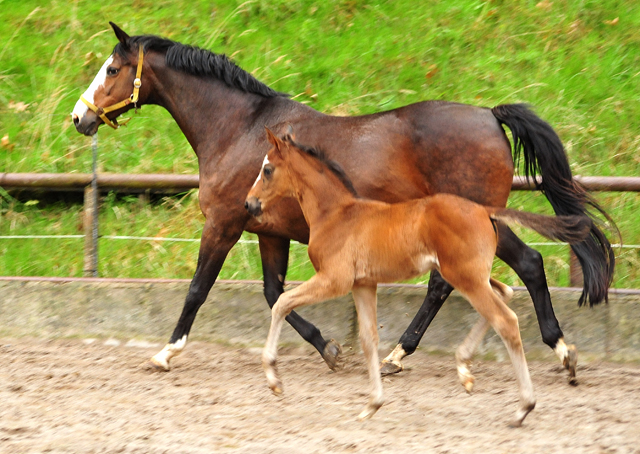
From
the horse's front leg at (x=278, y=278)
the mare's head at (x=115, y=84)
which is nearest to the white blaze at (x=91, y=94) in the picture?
the mare's head at (x=115, y=84)

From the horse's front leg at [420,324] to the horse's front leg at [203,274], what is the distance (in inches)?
49.4

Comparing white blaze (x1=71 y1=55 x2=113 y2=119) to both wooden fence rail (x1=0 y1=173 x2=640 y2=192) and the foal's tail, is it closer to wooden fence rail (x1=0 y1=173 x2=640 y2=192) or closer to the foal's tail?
wooden fence rail (x1=0 y1=173 x2=640 y2=192)

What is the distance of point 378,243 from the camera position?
153 inches

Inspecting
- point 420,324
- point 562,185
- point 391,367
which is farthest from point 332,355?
point 562,185

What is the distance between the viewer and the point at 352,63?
846 cm

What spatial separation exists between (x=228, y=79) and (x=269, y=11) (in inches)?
163

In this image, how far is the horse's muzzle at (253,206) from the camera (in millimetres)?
4141

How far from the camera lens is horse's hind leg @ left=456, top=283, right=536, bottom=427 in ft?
11.9

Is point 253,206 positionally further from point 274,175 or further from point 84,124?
point 84,124

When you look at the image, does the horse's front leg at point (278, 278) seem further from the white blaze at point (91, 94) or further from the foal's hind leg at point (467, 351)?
the white blaze at point (91, 94)

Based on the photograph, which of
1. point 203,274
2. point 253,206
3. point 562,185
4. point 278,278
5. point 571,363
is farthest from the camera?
point 278,278

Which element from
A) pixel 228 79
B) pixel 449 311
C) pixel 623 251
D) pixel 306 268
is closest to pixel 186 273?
pixel 306 268

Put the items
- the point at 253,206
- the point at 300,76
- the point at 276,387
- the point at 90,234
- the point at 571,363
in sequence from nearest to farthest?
1. the point at 276,387
2. the point at 253,206
3. the point at 571,363
4. the point at 90,234
5. the point at 300,76

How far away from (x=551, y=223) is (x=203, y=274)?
2357mm
